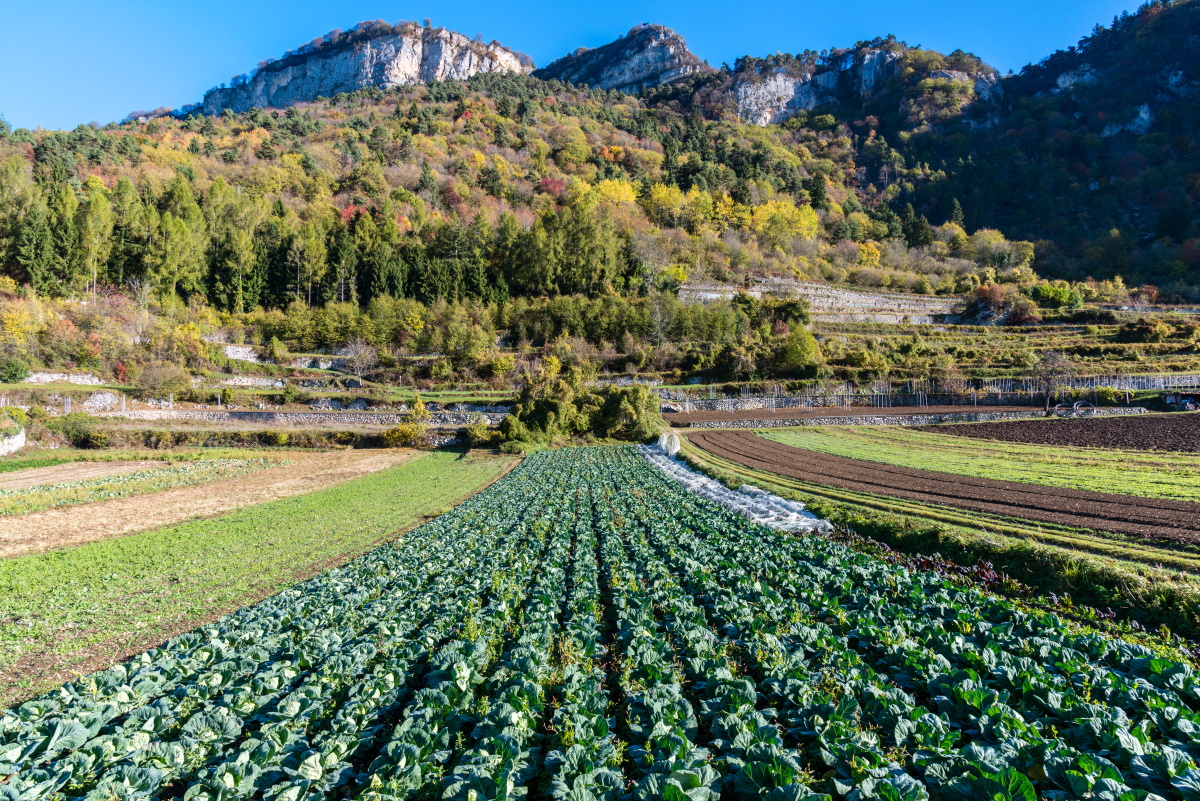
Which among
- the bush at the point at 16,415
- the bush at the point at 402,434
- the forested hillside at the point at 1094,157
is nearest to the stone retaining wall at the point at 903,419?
the bush at the point at 402,434

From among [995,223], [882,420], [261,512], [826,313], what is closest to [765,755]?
[261,512]

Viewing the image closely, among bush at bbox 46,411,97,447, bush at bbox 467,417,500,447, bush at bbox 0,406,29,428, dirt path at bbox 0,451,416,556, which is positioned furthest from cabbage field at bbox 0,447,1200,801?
bush at bbox 0,406,29,428

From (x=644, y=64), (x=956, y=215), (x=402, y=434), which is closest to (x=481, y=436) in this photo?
(x=402, y=434)

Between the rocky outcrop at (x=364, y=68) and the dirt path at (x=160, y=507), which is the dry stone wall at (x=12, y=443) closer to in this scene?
the dirt path at (x=160, y=507)

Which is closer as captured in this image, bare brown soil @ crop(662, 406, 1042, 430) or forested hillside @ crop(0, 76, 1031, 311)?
bare brown soil @ crop(662, 406, 1042, 430)

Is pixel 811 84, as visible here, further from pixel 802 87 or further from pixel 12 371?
pixel 12 371

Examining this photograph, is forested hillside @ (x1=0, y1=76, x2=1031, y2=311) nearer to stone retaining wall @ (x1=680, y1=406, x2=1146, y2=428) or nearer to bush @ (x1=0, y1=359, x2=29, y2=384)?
bush @ (x1=0, y1=359, x2=29, y2=384)

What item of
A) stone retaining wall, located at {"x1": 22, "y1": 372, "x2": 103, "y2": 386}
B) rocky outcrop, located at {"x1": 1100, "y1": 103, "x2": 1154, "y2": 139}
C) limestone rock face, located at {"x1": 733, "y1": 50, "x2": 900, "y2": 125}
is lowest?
stone retaining wall, located at {"x1": 22, "y1": 372, "x2": 103, "y2": 386}
